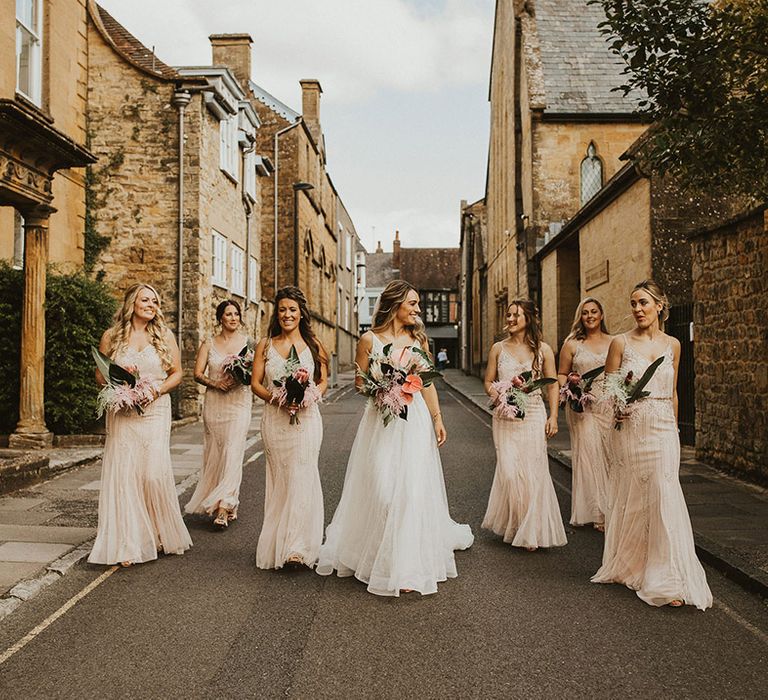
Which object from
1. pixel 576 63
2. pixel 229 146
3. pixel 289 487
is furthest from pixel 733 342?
pixel 576 63

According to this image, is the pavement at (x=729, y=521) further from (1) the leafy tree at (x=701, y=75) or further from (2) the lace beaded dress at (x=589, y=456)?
(1) the leafy tree at (x=701, y=75)

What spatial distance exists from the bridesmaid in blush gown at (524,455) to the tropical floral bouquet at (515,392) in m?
0.05

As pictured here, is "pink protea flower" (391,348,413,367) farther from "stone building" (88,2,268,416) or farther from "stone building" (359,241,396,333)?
"stone building" (359,241,396,333)

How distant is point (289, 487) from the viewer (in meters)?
6.31

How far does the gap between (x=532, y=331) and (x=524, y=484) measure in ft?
4.67

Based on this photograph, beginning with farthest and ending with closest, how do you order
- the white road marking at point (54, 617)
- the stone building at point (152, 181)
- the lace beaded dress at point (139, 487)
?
the stone building at point (152, 181) < the lace beaded dress at point (139, 487) < the white road marking at point (54, 617)

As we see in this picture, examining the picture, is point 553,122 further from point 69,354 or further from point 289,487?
point 289,487

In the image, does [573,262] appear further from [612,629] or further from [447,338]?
[447,338]

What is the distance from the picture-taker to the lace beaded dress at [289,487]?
20.4ft

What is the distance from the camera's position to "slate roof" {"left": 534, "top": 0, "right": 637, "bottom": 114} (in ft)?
92.3

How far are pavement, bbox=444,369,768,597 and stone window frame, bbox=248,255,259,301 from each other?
17.3 m

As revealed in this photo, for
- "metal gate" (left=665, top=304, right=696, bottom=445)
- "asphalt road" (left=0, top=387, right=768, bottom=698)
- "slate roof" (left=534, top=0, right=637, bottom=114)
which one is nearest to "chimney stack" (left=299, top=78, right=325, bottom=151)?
"slate roof" (left=534, top=0, right=637, bottom=114)

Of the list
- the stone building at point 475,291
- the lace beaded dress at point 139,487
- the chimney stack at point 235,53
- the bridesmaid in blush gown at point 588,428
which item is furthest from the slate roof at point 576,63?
the lace beaded dress at point 139,487

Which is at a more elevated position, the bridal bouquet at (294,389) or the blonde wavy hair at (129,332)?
the blonde wavy hair at (129,332)
